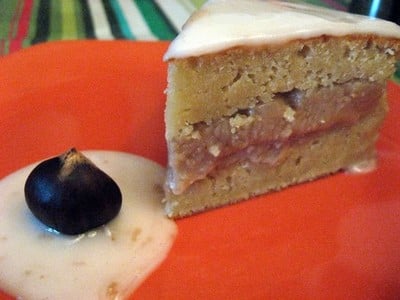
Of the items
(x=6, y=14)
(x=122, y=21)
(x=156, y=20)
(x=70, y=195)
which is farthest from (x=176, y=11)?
(x=70, y=195)

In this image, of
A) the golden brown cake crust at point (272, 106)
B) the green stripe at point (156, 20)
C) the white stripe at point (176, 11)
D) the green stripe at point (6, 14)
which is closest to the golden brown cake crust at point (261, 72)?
the golden brown cake crust at point (272, 106)

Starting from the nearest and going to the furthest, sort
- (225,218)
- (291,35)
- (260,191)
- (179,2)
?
1. (291,35)
2. (225,218)
3. (260,191)
4. (179,2)

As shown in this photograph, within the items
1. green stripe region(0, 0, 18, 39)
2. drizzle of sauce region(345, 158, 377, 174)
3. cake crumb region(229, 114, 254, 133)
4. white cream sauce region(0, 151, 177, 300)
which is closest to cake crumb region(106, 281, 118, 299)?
white cream sauce region(0, 151, 177, 300)

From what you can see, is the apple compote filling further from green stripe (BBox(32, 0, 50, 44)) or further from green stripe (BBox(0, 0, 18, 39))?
green stripe (BBox(0, 0, 18, 39))

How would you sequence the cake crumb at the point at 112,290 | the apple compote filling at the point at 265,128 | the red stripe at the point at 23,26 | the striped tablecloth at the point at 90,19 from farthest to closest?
the striped tablecloth at the point at 90,19
the red stripe at the point at 23,26
the apple compote filling at the point at 265,128
the cake crumb at the point at 112,290

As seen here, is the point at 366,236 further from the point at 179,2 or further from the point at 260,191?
the point at 179,2

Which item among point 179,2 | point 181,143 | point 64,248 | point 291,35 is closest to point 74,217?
point 64,248

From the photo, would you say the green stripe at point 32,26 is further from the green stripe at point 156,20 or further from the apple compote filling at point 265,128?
the apple compote filling at point 265,128

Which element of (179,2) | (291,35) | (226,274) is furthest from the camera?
(179,2)
